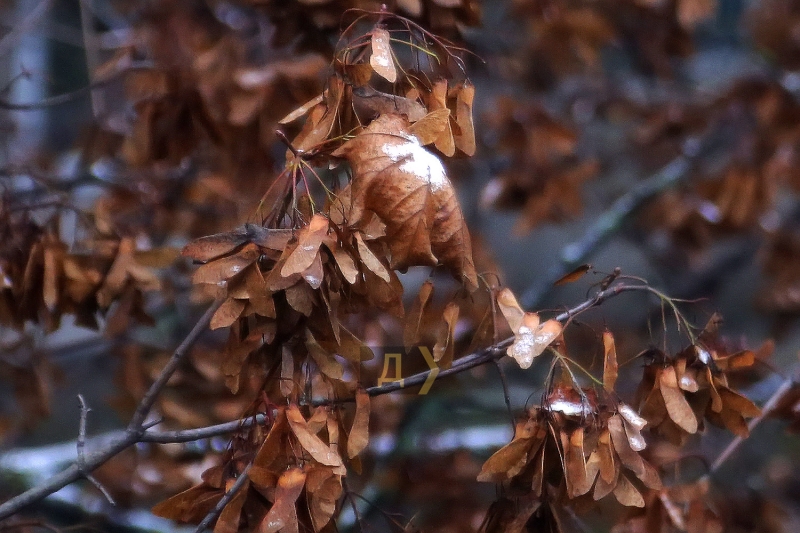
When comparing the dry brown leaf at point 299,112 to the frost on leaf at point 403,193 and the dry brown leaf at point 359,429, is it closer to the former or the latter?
the frost on leaf at point 403,193

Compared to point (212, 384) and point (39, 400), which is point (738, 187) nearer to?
point (212, 384)

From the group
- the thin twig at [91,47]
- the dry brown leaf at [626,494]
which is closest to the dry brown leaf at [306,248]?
the dry brown leaf at [626,494]

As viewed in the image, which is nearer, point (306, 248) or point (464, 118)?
point (306, 248)

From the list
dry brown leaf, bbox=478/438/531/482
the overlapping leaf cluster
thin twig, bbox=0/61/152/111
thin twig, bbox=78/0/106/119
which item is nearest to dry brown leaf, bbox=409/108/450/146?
the overlapping leaf cluster

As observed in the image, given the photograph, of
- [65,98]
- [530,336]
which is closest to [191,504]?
[530,336]

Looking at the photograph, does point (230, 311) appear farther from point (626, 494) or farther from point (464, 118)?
point (626, 494)

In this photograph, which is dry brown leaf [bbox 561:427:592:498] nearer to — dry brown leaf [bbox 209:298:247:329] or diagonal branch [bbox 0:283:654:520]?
diagonal branch [bbox 0:283:654:520]

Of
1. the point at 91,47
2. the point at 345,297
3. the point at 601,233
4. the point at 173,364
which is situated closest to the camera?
the point at 345,297
